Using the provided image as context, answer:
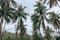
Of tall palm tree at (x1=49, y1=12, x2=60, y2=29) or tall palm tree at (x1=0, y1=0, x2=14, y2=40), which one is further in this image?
tall palm tree at (x1=49, y1=12, x2=60, y2=29)

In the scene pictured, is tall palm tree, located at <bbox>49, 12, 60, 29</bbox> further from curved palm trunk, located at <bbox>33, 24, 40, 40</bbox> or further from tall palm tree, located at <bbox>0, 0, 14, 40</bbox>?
tall palm tree, located at <bbox>0, 0, 14, 40</bbox>

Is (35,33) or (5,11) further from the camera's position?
(35,33)

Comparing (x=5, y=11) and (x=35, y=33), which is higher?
(x=5, y=11)

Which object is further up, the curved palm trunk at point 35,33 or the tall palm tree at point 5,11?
the tall palm tree at point 5,11

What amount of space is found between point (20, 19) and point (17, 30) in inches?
176

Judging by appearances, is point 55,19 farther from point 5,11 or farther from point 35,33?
point 5,11

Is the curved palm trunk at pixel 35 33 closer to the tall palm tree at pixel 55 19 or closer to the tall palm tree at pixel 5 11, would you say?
the tall palm tree at pixel 55 19

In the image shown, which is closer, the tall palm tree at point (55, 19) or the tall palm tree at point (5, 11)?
the tall palm tree at point (5, 11)

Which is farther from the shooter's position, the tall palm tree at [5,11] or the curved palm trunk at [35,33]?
the curved palm trunk at [35,33]

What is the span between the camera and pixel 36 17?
69.7 meters

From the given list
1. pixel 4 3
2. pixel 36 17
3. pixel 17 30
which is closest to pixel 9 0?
pixel 4 3

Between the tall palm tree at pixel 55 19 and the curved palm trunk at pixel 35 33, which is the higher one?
the tall palm tree at pixel 55 19

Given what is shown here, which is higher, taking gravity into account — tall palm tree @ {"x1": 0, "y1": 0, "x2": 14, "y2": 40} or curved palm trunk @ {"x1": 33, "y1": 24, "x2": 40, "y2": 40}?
tall palm tree @ {"x1": 0, "y1": 0, "x2": 14, "y2": 40}

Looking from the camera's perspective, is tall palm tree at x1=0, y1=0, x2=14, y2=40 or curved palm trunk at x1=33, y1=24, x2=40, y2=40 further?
curved palm trunk at x1=33, y1=24, x2=40, y2=40
